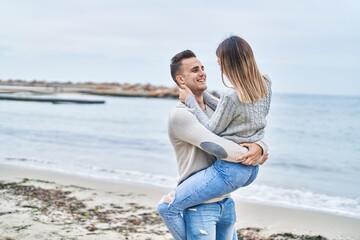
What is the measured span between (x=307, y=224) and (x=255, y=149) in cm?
469

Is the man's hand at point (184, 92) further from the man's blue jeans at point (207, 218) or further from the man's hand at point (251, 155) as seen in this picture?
the man's blue jeans at point (207, 218)

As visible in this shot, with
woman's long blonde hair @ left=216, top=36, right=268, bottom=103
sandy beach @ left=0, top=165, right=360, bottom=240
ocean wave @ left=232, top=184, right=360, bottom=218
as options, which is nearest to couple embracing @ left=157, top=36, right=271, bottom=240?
woman's long blonde hair @ left=216, top=36, right=268, bottom=103

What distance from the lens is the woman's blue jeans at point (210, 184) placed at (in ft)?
9.09

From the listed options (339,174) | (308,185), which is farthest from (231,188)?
(339,174)

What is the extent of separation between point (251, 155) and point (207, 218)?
453mm

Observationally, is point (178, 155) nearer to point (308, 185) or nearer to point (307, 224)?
point (307, 224)

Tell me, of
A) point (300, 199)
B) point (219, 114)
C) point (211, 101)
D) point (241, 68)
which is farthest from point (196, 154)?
point (300, 199)

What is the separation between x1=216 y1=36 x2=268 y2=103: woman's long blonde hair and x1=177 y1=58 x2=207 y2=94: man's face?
11.8 inches

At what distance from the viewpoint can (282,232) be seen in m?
6.48

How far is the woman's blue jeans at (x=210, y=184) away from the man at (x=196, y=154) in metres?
0.02

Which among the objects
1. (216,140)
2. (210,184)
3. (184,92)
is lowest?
(210,184)

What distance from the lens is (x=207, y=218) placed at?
2867mm

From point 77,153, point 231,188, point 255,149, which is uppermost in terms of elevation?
point 255,149

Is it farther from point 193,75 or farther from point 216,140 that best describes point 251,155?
point 193,75
